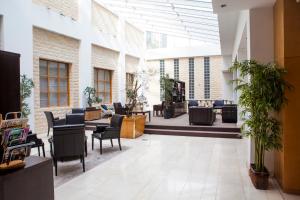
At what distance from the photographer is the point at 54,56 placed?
8922 millimetres

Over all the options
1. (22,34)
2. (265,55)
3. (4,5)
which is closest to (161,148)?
(265,55)

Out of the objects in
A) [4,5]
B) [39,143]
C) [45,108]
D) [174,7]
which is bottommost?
[39,143]

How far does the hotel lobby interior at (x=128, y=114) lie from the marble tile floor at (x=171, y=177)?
0.9 inches

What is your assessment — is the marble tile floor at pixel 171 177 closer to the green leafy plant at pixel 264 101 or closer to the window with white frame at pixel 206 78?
the green leafy plant at pixel 264 101

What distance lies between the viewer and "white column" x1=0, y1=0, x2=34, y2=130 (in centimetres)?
691


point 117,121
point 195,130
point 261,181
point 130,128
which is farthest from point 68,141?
point 195,130

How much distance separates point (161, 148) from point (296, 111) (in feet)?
11.3

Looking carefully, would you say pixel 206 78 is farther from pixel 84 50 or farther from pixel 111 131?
pixel 111 131

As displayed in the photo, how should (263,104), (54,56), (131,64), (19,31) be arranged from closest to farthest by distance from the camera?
1. (263,104)
2. (19,31)
3. (54,56)
4. (131,64)

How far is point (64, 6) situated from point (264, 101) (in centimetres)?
859

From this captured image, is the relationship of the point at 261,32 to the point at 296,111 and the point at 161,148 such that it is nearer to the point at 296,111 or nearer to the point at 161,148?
the point at 296,111

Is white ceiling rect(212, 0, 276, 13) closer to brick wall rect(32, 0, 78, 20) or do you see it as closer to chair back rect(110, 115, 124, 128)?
chair back rect(110, 115, 124, 128)

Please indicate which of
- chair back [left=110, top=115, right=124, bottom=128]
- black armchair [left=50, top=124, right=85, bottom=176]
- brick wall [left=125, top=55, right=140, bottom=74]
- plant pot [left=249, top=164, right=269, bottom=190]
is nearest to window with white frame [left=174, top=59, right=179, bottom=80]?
brick wall [left=125, top=55, right=140, bottom=74]

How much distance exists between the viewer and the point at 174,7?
904cm
